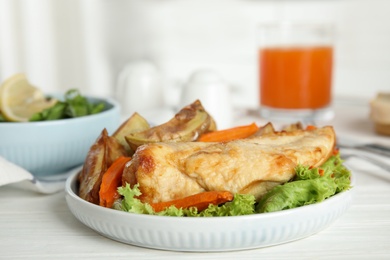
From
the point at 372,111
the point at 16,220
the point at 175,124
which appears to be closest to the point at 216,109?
the point at 372,111

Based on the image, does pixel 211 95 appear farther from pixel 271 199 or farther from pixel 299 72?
pixel 271 199

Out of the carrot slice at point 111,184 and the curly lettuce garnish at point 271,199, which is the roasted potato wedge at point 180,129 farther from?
the curly lettuce garnish at point 271,199

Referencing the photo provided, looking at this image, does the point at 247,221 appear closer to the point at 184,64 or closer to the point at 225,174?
the point at 225,174

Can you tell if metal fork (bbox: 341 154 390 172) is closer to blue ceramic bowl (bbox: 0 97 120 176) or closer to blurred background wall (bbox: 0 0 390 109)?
blue ceramic bowl (bbox: 0 97 120 176)

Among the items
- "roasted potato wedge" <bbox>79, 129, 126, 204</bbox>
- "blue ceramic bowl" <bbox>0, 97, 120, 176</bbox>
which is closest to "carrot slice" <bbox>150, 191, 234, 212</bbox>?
"roasted potato wedge" <bbox>79, 129, 126, 204</bbox>

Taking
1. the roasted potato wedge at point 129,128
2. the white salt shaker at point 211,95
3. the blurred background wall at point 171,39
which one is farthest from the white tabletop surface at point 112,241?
the blurred background wall at point 171,39
